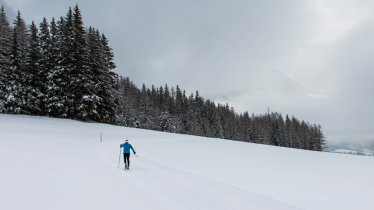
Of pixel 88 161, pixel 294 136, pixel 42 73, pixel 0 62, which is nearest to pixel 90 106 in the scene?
pixel 42 73

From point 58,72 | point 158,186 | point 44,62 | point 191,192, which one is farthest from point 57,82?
point 191,192

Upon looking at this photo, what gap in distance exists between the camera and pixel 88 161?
18016 mm

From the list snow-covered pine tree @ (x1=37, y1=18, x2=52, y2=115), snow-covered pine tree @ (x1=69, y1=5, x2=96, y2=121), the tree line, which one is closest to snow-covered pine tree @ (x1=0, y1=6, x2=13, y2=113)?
the tree line

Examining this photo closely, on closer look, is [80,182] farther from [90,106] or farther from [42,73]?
[42,73]

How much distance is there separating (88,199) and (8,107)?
37.2 meters

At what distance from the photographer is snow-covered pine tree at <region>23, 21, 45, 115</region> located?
4194cm

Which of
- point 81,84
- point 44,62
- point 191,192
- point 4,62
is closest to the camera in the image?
point 191,192

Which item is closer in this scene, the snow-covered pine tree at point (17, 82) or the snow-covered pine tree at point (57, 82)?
the snow-covered pine tree at point (17, 82)

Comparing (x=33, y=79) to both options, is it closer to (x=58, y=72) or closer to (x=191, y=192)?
(x=58, y=72)

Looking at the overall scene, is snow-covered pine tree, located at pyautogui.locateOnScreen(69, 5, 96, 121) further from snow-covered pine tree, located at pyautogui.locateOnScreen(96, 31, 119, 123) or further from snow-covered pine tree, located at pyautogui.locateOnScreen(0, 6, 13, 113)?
snow-covered pine tree, located at pyautogui.locateOnScreen(0, 6, 13, 113)

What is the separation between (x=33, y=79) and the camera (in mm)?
43219

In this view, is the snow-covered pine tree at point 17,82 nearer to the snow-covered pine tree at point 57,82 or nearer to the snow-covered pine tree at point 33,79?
the snow-covered pine tree at point 33,79

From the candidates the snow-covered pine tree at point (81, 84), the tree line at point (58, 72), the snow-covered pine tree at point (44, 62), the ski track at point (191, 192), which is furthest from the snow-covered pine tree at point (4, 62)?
the ski track at point (191, 192)

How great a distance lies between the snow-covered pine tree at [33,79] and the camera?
138 ft
